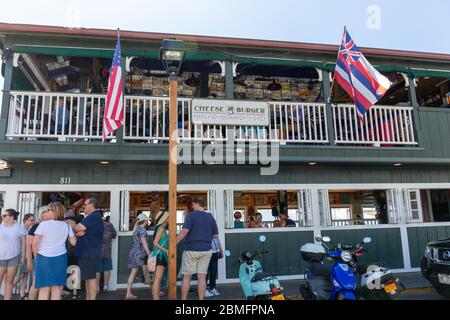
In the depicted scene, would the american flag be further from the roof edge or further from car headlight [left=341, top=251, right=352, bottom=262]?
car headlight [left=341, top=251, right=352, bottom=262]

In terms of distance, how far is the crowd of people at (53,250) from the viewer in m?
5.04

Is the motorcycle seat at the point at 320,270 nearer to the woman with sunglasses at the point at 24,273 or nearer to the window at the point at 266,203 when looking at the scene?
the woman with sunglasses at the point at 24,273

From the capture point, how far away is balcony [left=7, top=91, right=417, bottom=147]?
24.8 feet

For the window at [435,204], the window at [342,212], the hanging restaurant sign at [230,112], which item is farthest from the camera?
the window at [342,212]

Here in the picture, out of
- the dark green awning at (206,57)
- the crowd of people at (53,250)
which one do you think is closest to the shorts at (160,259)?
the crowd of people at (53,250)

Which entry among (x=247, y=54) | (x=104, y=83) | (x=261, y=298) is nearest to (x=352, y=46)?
(x=247, y=54)

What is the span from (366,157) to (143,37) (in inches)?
238

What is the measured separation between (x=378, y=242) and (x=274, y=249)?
9.04 feet

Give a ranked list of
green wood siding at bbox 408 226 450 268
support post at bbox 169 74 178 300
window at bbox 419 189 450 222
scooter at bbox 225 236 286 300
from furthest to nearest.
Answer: window at bbox 419 189 450 222, green wood siding at bbox 408 226 450 268, scooter at bbox 225 236 286 300, support post at bbox 169 74 178 300

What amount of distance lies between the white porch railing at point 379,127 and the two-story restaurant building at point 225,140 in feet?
0.12

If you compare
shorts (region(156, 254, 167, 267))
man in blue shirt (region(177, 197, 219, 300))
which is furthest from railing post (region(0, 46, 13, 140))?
man in blue shirt (region(177, 197, 219, 300))

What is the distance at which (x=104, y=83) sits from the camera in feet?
34.9

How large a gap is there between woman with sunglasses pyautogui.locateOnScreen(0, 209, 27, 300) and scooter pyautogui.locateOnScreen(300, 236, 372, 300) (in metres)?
4.93
